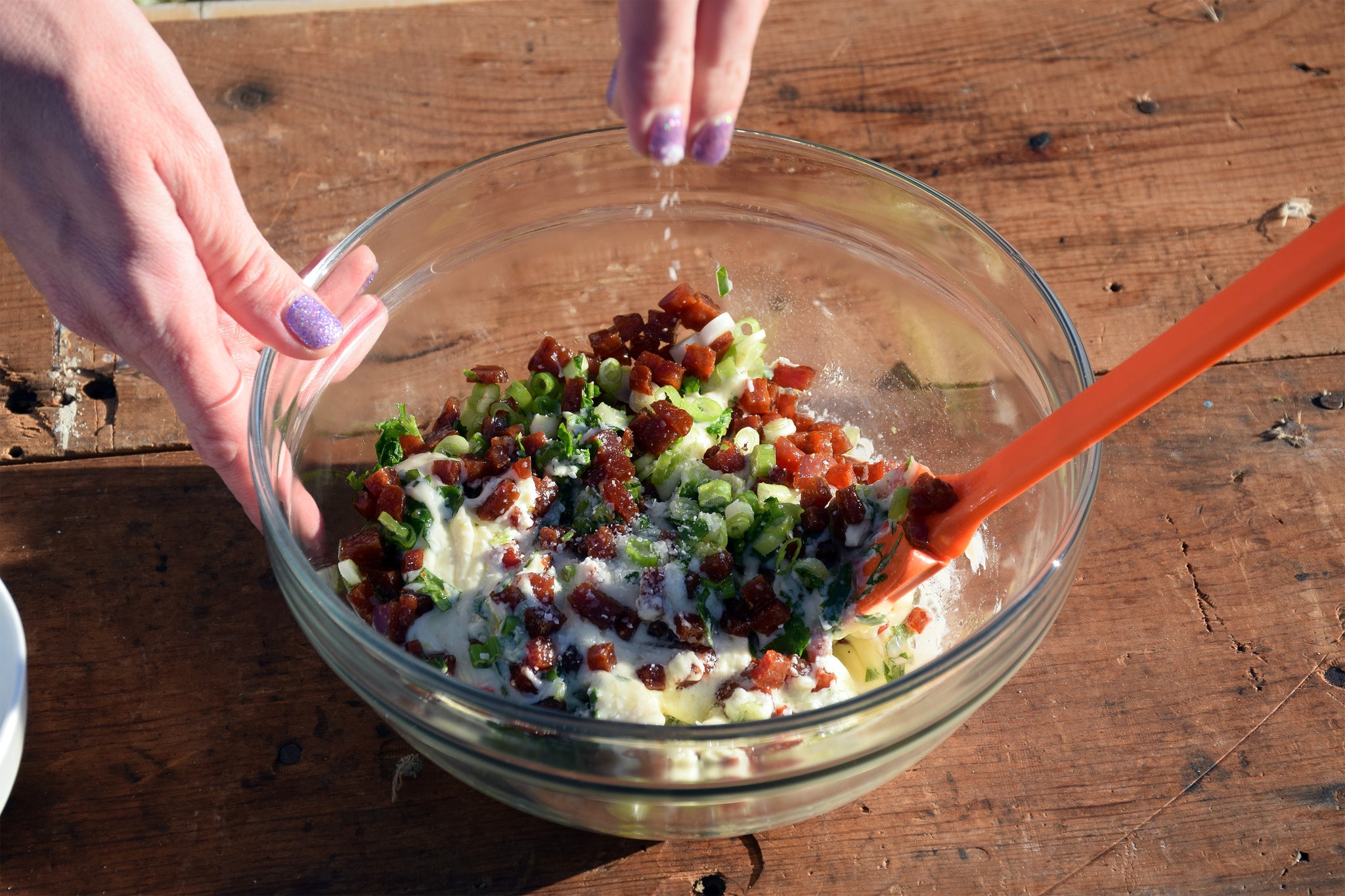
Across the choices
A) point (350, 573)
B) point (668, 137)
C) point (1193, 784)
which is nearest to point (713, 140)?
point (668, 137)

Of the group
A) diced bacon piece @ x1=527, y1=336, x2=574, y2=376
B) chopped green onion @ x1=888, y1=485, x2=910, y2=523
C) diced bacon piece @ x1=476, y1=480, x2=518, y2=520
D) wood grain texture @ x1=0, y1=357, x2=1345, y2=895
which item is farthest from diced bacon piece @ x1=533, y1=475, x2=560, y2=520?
chopped green onion @ x1=888, y1=485, x2=910, y2=523

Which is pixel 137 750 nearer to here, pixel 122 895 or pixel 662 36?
pixel 122 895

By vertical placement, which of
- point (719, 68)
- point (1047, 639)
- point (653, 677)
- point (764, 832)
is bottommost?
point (764, 832)

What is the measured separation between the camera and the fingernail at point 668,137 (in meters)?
1.36

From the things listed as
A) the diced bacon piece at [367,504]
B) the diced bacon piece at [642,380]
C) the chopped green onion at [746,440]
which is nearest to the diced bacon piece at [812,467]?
the chopped green onion at [746,440]

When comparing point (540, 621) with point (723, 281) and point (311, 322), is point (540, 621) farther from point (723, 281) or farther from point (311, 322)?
point (723, 281)

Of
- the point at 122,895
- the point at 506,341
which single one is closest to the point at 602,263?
the point at 506,341

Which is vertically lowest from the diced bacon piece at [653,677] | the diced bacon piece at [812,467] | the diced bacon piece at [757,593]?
the diced bacon piece at [653,677]

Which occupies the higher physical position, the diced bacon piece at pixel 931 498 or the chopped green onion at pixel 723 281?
the chopped green onion at pixel 723 281

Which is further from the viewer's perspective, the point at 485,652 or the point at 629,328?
the point at 629,328

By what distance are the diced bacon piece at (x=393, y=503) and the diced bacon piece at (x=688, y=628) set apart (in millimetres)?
509

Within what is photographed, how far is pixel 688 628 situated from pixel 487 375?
2.32 ft

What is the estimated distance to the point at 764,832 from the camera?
70.6 inches

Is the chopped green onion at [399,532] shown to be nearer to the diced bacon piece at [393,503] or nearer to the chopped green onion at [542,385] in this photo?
the diced bacon piece at [393,503]
